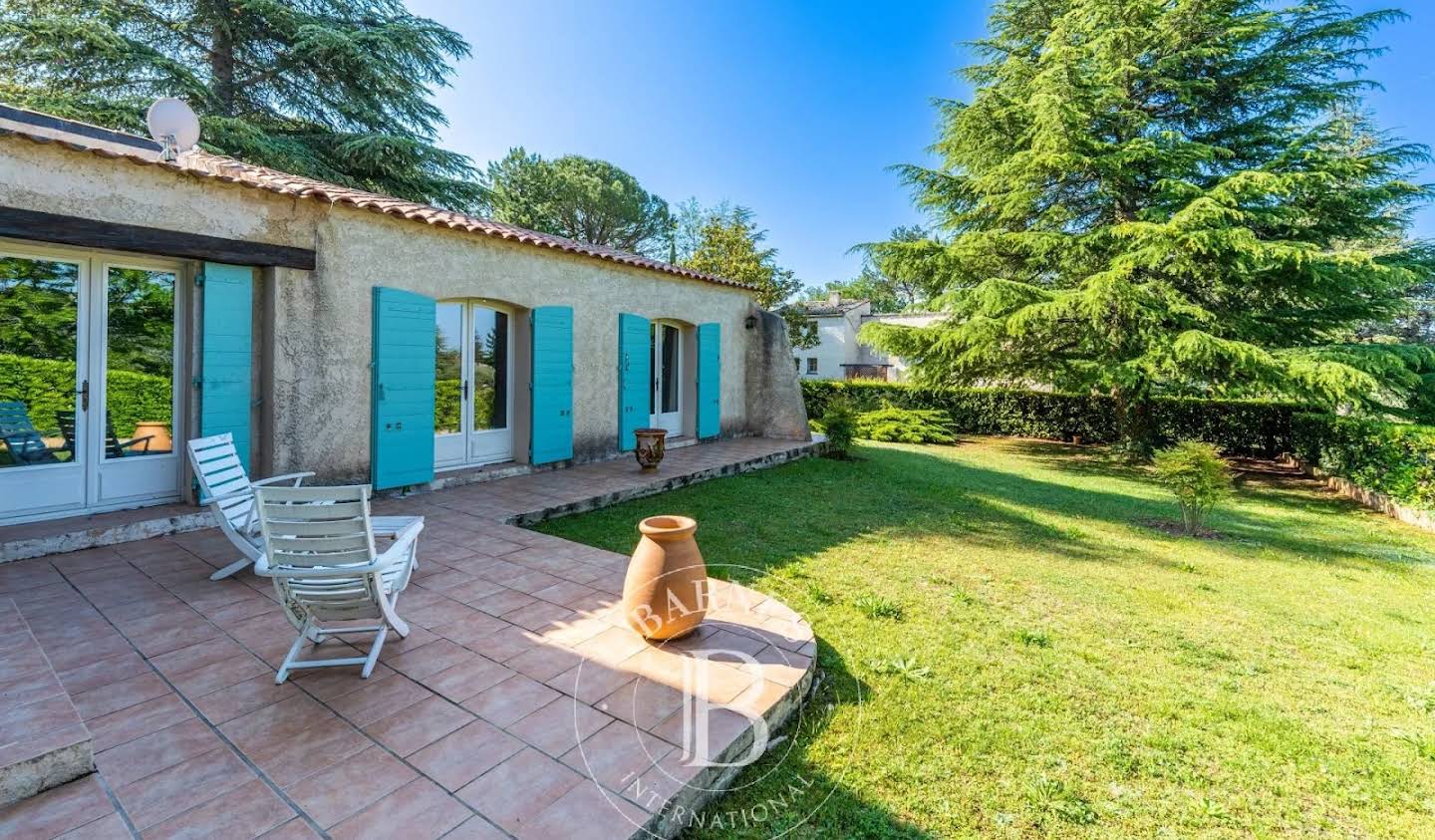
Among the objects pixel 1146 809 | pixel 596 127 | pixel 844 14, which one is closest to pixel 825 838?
pixel 1146 809

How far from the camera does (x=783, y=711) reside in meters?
3.02

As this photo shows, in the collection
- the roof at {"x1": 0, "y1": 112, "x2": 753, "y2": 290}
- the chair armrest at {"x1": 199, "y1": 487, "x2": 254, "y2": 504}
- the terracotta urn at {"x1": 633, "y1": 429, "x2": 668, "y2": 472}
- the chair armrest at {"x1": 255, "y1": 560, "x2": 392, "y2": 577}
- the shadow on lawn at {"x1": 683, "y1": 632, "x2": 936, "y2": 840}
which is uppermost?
the roof at {"x1": 0, "y1": 112, "x2": 753, "y2": 290}

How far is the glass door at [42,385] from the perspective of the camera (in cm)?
498

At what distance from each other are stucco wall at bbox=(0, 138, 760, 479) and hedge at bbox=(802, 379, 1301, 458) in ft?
40.2

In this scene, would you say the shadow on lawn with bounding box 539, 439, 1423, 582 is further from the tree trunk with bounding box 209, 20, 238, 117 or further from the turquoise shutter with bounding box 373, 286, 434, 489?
the tree trunk with bounding box 209, 20, 238, 117

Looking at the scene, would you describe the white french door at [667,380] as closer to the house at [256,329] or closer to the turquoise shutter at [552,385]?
the house at [256,329]

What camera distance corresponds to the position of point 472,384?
8211mm

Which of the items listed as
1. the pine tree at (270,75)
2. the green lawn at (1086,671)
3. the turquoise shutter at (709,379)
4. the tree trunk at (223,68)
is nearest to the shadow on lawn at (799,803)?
the green lawn at (1086,671)

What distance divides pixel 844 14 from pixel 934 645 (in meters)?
12.8

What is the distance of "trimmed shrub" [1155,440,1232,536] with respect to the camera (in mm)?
7520

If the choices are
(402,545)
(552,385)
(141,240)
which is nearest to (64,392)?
(141,240)

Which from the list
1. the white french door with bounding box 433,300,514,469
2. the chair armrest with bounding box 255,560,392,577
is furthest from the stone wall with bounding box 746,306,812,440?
the chair armrest with bounding box 255,560,392,577

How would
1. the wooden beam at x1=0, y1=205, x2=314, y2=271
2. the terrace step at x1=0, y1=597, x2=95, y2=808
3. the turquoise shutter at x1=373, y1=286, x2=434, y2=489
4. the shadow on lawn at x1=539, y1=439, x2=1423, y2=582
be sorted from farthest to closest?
the turquoise shutter at x1=373, y1=286, x2=434, y2=489 < the shadow on lawn at x1=539, y1=439, x2=1423, y2=582 < the wooden beam at x1=0, y1=205, x2=314, y2=271 < the terrace step at x1=0, y1=597, x2=95, y2=808

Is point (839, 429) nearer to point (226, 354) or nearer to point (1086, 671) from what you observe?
point (1086, 671)
